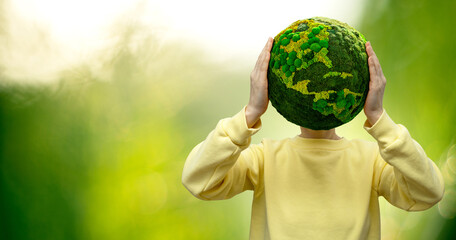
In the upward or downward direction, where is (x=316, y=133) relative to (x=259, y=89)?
downward

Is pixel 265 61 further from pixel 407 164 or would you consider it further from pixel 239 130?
pixel 407 164

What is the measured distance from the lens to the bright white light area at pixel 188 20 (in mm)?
2125

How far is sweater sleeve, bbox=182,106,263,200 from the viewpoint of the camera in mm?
1147

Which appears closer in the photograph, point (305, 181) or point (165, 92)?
point (305, 181)

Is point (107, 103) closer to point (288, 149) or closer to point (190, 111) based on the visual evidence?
point (190, 111)

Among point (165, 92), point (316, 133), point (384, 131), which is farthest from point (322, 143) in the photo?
point (165, 92)

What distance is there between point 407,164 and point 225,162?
1.43 ft

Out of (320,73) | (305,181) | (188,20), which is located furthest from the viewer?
(188,20)

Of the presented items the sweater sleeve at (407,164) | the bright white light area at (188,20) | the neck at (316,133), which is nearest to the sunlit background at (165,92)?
the bright white light area at (188,20)

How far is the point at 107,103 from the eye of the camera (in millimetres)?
2150

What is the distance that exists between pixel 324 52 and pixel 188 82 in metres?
1.13

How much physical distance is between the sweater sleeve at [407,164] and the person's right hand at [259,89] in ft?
0.86

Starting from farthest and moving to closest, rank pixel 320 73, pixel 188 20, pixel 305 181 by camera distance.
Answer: pixel 188 20, pixel 305 181, pixel 320 73

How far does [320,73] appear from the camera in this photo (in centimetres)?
108
